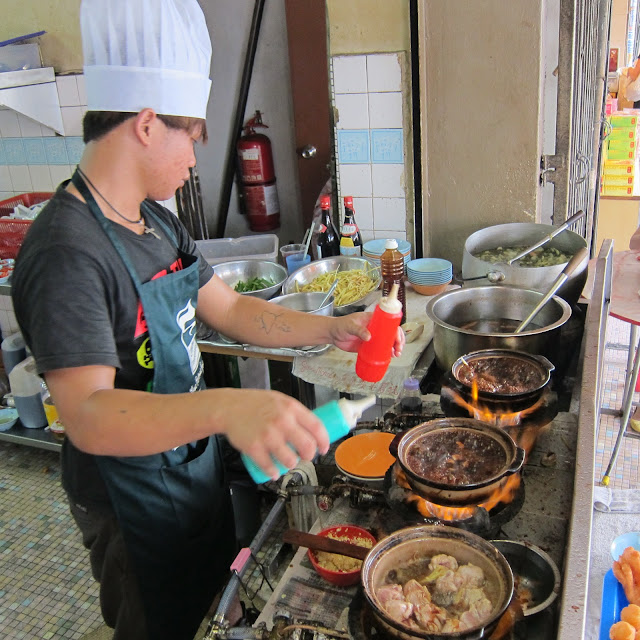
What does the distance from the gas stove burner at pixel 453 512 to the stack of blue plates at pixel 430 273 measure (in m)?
1.57

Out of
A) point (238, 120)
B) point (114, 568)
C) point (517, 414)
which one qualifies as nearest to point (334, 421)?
point (517, 414)

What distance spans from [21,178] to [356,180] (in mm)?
2446

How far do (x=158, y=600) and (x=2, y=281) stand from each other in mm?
2356

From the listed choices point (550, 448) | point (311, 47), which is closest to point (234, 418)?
point (550, 448)

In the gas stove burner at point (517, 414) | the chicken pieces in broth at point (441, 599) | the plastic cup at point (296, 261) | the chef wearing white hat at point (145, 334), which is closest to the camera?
the chicken pieces in broth at point (441, 599)

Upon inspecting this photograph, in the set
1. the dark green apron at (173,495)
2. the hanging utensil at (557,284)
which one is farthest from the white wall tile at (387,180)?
the dark green apron at (173,495)

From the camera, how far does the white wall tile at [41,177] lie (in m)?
4.12

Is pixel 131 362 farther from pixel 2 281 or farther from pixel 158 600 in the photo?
pixel 2 281

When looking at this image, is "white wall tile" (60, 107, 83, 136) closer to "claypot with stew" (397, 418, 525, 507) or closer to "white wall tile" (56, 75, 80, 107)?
"white wall tile" (56, 75, 80, 107)

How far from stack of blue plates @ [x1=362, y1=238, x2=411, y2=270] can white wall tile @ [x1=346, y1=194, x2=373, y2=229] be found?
0.45 feet

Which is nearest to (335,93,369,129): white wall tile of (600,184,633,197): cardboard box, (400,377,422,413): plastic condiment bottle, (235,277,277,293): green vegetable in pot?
(235,277,277,293): green vegetable in pot

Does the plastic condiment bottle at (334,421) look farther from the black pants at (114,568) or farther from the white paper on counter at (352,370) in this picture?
the white paper on counter at (352,370)

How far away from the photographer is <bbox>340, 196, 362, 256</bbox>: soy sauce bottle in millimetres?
3193

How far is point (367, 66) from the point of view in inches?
122
